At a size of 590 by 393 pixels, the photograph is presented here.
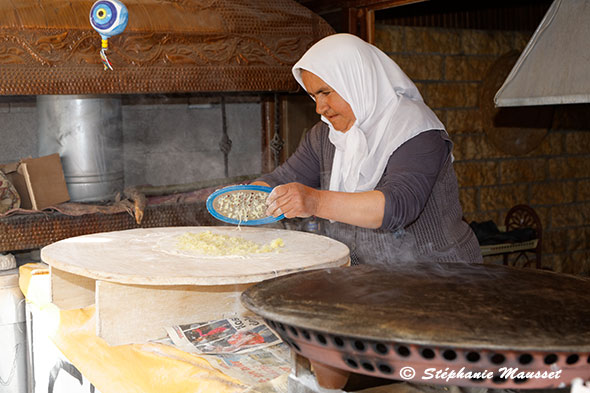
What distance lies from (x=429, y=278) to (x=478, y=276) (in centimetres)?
11

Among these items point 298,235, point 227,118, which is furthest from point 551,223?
point 298,235

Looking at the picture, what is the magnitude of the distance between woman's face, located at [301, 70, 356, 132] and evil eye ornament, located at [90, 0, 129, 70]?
1191 mm

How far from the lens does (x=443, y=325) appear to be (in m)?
1.08

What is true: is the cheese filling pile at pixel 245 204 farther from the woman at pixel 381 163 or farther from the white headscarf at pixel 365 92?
the white headscarf at pixel 365 92

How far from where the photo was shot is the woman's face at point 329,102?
2375mm

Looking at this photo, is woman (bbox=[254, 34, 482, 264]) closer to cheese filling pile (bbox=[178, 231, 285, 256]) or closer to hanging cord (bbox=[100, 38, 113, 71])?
cheese filling pile (bbox=[178, 231, 285, 256])

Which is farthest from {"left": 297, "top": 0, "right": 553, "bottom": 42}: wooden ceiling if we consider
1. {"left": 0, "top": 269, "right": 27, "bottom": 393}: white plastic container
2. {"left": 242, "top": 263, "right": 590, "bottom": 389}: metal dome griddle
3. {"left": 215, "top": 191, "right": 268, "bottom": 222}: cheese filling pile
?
{"left": 242, "top": 263, "right": 590, "bottom": 389}: metal dome griddle

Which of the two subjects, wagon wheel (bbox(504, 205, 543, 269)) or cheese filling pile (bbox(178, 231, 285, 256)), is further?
wagon wheel (bbox(504, 205, 543, 269))

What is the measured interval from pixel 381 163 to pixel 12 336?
1849 millimetres

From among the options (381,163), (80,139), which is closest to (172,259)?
(381,163)

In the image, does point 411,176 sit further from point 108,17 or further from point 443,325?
point 108,17

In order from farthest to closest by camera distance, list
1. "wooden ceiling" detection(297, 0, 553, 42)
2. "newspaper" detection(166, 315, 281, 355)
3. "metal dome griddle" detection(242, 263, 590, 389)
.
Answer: "wooden ceiling" detection(297, 0, 553, 42) → "newspaper" detection(166, 315, 281, 355) → "metal dome griddle" detection(242, 263, 590, 389)

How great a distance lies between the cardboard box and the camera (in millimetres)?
3392

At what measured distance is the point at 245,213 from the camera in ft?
7.71
